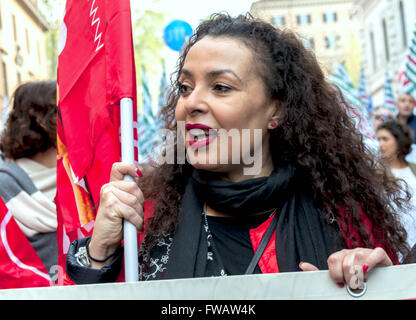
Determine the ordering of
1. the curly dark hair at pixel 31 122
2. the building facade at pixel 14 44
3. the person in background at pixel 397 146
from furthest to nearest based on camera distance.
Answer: the building facade at pixel 14 44 < the person in background at pixel 397 146 < the curly dark hair at pixel 31 122

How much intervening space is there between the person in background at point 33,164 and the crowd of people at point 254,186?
3.97 ft

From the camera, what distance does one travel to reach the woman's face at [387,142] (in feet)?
17.4

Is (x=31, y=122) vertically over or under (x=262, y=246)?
over

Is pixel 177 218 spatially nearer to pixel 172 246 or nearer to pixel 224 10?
pixel 172 246

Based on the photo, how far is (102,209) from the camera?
5.69ft

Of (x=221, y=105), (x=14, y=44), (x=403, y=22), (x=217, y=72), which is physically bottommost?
(x=221, y=105)

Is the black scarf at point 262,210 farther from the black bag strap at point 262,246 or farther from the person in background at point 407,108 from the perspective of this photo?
the person in background at point 407,108

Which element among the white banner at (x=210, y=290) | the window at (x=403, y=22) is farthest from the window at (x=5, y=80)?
the white banner at (x=210, y=290)

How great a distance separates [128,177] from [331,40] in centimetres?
6553

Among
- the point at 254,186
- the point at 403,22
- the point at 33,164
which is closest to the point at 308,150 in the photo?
the point at 254,186

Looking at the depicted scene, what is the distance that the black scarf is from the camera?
1806mm

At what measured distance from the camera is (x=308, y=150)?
209 cm

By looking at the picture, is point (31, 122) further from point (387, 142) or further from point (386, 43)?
point (386, 43)
